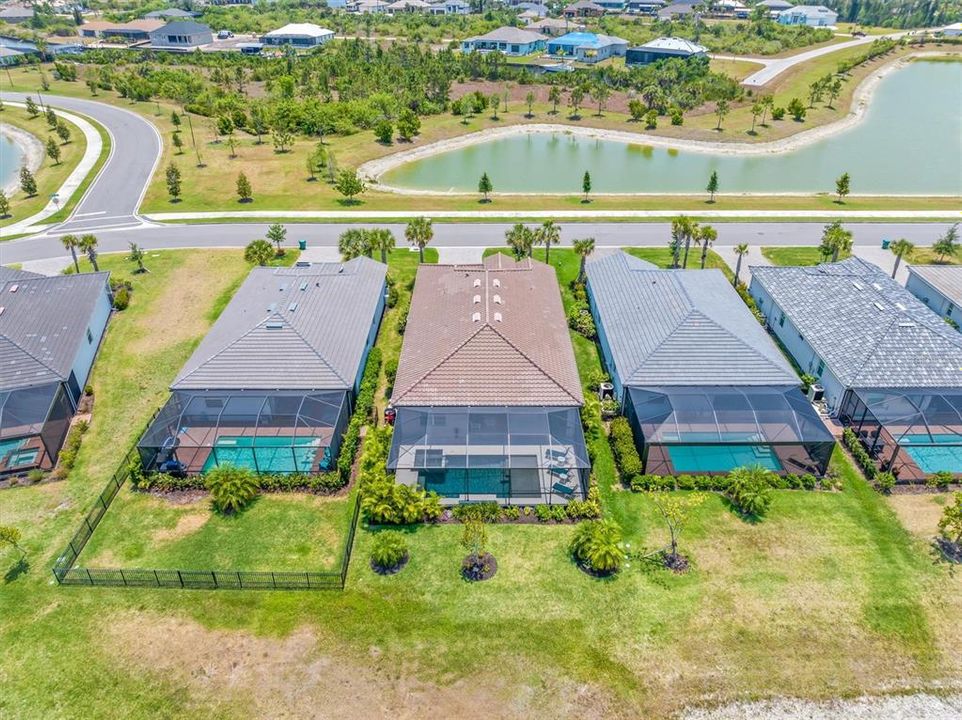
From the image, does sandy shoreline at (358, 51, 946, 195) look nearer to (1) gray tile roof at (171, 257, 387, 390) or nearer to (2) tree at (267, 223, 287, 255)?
(2) tree at (267, 223, 287, 255)

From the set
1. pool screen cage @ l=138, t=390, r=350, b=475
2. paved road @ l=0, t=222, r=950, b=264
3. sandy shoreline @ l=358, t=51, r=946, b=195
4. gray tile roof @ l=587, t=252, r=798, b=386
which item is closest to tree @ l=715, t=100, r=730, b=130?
sandy shoreline @ l=358, t=51, r=946, b=195

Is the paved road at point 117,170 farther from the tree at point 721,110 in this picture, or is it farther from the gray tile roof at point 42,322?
the tree at point 721,110

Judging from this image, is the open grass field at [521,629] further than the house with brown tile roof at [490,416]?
No

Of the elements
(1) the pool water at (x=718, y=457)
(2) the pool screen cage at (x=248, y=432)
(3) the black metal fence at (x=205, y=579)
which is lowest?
(3) the black metal fence at (x=205, y=579)

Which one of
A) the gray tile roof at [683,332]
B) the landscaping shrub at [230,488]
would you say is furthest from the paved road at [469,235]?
the landscaping shrub at [230,488]

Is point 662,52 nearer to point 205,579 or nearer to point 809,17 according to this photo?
point 809,17

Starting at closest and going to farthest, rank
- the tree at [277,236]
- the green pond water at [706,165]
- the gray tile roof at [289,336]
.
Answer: the gray tile roof at [289,336], the tree at [277,236], the green pond water at [706,165]

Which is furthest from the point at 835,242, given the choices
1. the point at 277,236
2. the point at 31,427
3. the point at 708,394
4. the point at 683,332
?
the point at 31,427

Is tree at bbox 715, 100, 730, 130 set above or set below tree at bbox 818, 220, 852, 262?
above
